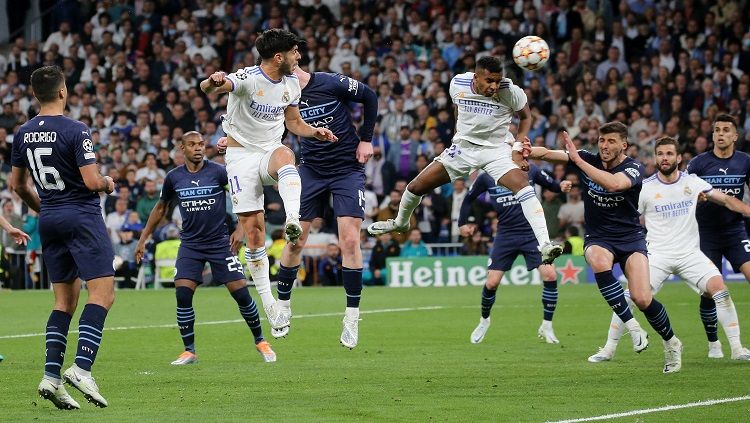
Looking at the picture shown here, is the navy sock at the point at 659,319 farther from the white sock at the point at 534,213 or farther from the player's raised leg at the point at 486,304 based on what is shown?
the player's raised leg at the point at 486,304

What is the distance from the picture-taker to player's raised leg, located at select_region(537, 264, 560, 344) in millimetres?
15594

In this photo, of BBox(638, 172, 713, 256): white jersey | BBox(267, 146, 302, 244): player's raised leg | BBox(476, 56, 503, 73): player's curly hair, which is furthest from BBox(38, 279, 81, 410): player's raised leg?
BBox(638, 172, 713, 256): white jersey

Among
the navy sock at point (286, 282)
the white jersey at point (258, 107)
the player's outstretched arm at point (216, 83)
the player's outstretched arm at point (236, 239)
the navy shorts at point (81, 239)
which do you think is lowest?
the navy sock at point (286, 282)

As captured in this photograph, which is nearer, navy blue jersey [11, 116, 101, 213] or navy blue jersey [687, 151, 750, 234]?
navy blue jersey [11, 116, 101, 213]

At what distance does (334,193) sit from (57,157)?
4.18 m

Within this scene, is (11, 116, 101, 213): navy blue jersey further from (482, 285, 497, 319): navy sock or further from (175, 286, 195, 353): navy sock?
(482, 285, 497, 319): navy sock

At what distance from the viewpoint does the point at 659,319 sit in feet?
40.0

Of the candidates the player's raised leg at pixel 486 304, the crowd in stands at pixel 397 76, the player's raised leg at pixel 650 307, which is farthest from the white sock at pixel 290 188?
the crowd in stands at pixel 397 76

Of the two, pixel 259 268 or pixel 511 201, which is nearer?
A: pixel 259 268

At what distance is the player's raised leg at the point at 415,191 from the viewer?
13.2m

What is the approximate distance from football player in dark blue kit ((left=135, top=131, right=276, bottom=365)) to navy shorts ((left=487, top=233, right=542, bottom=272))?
3935 mm

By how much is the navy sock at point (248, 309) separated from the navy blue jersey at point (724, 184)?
5.19m

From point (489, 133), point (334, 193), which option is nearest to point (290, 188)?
point (334, 193)

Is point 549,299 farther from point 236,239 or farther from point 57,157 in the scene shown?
point 57,157
